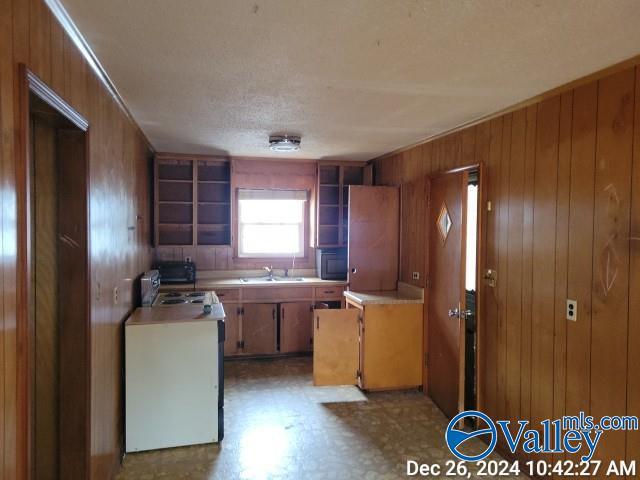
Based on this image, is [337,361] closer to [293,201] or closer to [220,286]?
[220,286]

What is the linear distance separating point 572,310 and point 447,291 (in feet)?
3.92

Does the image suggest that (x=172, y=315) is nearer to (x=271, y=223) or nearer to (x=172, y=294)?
(x=172, y=294)

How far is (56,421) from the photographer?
75.9 inches

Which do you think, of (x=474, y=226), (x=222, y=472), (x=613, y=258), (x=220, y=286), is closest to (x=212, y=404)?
(x=222, y=472)

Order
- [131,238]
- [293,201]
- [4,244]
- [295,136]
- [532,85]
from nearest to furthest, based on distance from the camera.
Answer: [4,244], [532,85], [131,238], [295,136], [293,201]

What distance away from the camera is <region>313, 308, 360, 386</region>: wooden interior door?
3738mm

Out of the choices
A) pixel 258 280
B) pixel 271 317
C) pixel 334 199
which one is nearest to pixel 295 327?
pixel 271 317

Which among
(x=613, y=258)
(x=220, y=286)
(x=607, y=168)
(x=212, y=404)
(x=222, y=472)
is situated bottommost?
(x=222, y=472)

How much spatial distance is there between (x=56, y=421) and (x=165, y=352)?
3.18 ft

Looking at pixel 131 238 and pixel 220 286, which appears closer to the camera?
pixel 131 238

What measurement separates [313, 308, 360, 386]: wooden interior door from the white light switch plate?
74.4 inches

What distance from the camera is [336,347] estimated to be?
3771 mm

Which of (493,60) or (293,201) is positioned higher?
(493,60)

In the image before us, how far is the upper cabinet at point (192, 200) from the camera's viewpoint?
484 centimetres
